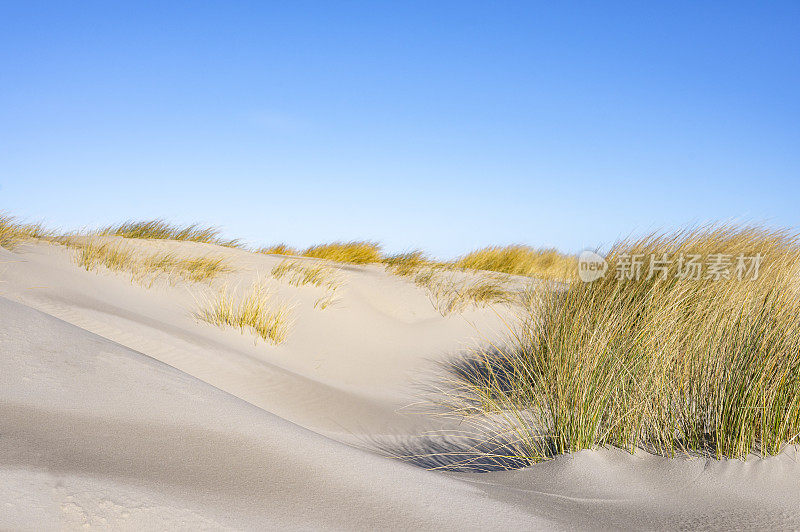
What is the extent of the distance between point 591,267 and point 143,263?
5.64 metres

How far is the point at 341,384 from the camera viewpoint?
219 inches

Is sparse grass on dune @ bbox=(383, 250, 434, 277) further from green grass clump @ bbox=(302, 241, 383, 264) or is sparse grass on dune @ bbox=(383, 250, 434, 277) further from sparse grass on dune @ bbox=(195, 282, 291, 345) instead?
sparse grass on dune @ bbox=(195, 282, 291, 345)

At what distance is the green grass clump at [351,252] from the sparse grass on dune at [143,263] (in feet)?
A: 10.5

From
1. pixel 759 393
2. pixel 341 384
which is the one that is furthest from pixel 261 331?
pixel 759 393

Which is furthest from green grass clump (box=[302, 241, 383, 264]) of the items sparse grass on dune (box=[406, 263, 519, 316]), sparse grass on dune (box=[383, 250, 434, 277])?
sparse grass on dune (box=[406, 263, 519, 316])

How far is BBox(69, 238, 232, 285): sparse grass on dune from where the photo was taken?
701cm

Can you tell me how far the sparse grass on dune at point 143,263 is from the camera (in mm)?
7013

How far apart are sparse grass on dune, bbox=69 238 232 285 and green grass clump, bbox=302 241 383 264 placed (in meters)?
3.21

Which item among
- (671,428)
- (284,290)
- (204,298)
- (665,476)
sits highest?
(284,290)

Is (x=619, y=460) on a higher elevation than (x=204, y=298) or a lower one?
lower

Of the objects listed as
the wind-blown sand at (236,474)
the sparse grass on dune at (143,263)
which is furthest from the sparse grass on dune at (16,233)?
the wind-blown sand at (236,474)

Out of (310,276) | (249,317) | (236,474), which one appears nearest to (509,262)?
(310,276)

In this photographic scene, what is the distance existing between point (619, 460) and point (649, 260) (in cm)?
220

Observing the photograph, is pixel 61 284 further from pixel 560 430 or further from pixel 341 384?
pixel 560 430
